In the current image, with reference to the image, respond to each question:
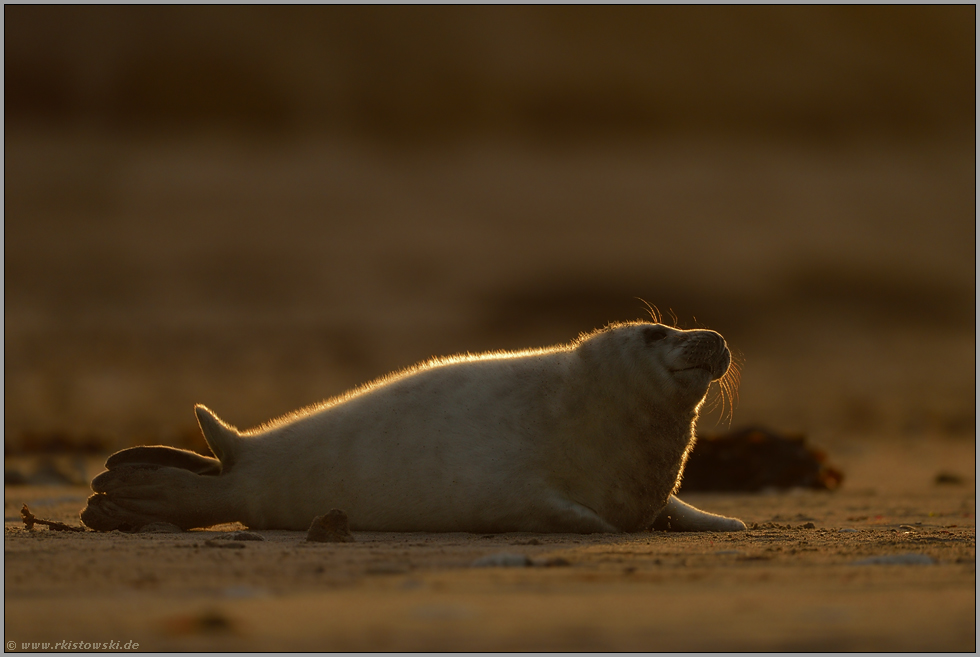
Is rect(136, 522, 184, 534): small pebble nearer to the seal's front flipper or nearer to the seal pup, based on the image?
the seal pup

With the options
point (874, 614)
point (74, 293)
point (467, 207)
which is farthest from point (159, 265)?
point (874, 614)

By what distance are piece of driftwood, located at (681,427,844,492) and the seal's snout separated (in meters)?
3.11

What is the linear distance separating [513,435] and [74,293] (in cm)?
2168

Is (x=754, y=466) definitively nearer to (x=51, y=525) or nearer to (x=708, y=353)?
(x=708, y=353)

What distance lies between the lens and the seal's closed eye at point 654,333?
5.87 metres

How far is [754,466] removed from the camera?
8.84 meters

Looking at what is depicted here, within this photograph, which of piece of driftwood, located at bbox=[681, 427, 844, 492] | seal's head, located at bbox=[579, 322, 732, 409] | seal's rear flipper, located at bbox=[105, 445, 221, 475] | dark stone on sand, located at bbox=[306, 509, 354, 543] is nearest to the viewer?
dark stone on sand, located at bbox=[306, 509, 354, 543]

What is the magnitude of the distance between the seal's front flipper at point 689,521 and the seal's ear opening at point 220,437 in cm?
212

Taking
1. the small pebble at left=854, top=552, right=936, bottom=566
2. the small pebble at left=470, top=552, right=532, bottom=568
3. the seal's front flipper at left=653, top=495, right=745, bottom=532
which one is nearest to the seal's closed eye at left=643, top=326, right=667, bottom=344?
the seal's front flipper at left=653, top=495, right=745, bottom=532

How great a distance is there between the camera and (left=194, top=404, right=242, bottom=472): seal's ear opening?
5438 millimetres

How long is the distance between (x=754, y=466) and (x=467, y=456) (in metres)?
4.13

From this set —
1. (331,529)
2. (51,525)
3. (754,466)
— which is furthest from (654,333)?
(754,466)

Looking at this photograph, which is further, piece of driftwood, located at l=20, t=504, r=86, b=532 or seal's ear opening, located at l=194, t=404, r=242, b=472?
seal's ear opening, located at l=194, t=404, r=242, b=472

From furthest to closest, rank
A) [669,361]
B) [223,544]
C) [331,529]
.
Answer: [669,361], [331,529], [223,544]
